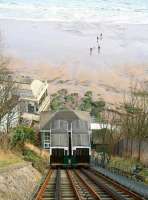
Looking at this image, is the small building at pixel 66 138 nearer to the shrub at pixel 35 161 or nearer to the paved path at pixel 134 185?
the shrub at pixel 35 161

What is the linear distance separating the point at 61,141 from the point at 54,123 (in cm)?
1103

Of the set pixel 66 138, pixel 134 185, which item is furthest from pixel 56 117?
pixel 134 185

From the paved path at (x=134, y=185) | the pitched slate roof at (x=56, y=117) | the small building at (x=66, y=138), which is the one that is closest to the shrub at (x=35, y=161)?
the small building at (x=66, y=138)

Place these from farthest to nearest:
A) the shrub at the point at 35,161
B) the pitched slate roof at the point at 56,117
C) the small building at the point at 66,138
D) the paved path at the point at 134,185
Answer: the pitched slate roof at the point at 56,117, the small building at the point at 66,138, the shrub at the point at 35,161, the paved path at the point at 134,185

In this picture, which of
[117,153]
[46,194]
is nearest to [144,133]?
[117,153]

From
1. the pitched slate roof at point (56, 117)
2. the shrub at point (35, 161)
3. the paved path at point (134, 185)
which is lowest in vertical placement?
the paved path at point (134, 185)

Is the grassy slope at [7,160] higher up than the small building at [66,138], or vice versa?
the small building at [66,138]

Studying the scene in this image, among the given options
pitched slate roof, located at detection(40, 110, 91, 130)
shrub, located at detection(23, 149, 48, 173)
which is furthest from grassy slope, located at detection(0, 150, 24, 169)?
pitched slate roof, located at detection(40, 110, 91, 130)

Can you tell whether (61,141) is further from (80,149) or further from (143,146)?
(143,146)

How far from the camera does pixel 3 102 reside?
4666 centimetres

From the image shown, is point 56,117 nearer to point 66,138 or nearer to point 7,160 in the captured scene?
point 66,138

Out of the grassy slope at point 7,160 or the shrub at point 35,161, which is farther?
the shrub at point 35,161

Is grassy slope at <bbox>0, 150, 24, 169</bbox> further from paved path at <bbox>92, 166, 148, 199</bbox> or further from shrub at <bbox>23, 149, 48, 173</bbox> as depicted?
paved path at <bbox>92, 166, 148, 199</bbox>

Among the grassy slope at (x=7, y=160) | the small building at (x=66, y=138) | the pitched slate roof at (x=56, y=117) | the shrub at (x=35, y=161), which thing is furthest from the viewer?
the pitched slate roof at (x=56, y=117)
